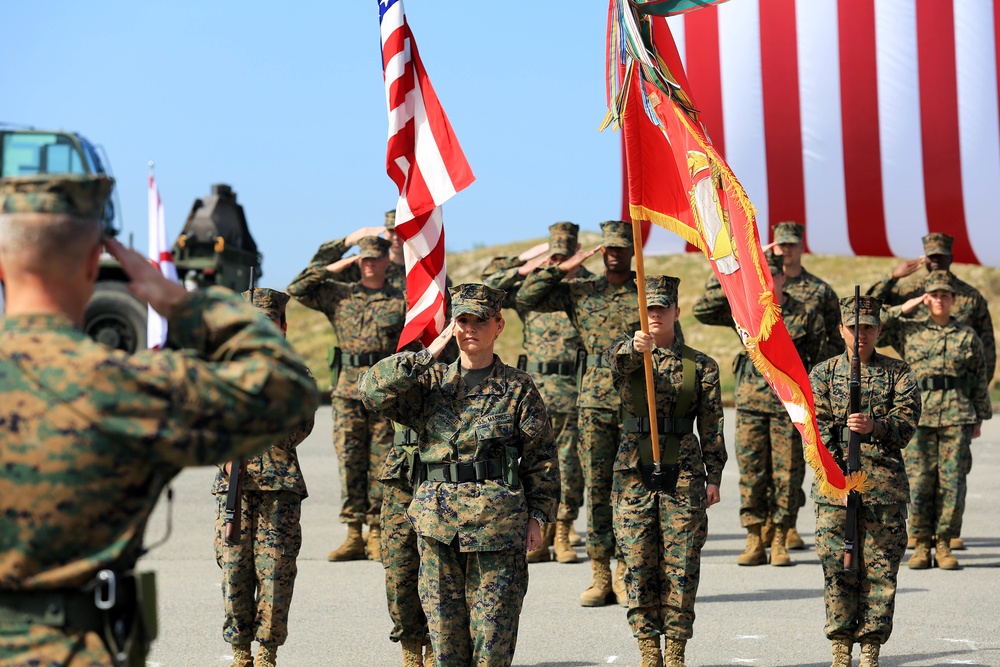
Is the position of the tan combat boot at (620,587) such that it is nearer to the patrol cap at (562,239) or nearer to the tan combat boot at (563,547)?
the tan combat boot at (563,547)

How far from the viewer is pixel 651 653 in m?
7.16

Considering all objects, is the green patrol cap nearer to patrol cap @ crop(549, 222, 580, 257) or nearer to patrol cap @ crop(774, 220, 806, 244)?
patrol cap @ crop(549, 222, 580, 257)

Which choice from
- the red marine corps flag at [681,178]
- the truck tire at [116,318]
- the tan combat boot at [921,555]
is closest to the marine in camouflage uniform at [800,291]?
the tan combat boot at [921,555]

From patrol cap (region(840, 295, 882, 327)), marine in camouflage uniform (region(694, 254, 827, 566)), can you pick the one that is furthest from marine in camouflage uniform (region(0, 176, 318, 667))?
marine in camouflage uniform (region(694, 254, 827, 566))

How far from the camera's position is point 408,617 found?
702cm

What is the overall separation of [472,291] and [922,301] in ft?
18.6

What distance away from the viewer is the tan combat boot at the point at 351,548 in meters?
10.6

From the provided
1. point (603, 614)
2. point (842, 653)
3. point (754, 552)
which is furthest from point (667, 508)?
point (754, 552)

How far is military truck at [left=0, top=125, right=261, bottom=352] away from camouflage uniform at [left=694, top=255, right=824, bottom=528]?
4475mm

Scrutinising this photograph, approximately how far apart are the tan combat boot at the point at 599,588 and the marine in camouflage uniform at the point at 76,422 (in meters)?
5.98

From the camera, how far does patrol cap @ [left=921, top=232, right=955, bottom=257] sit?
36.9 feet

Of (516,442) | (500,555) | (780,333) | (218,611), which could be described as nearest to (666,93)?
(780,333)

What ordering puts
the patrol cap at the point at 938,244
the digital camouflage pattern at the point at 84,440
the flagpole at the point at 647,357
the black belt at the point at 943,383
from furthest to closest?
the patrol cap at the point at 938,244 → the black belt at the point at 943,383 → the flagpole at the point at 647,357 → the digital camouflage pattern at the point at 84,440

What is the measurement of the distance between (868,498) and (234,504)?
318cm
